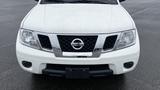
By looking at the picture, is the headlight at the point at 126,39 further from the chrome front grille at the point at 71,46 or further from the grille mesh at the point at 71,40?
the grille mesh at the point at 71,40

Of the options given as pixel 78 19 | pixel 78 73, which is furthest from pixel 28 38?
pixel 78 73

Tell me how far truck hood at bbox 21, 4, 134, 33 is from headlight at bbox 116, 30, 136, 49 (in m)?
0.08

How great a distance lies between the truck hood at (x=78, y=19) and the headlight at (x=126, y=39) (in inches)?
3.1

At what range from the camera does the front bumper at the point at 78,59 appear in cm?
370

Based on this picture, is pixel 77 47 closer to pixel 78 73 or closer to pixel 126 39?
pixel 78 73

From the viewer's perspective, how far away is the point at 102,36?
3762 mm

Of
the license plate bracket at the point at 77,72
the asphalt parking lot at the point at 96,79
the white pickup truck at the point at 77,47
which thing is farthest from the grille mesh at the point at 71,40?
the asphalt parking lot at the point at 96,79

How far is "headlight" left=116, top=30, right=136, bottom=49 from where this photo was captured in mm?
3882

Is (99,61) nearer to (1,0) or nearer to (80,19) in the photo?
(80,19)

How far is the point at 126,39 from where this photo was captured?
397 cm

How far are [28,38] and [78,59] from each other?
828mm

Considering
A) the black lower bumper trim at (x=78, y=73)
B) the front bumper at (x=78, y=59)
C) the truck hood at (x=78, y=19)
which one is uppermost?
the truck hood at (x=78, y=19)

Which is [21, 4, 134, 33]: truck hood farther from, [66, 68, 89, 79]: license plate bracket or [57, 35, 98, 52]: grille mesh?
[66, 68, 89, 79]: license plate bracket

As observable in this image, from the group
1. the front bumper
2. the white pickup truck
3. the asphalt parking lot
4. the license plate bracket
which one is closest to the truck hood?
the white pickup truck
